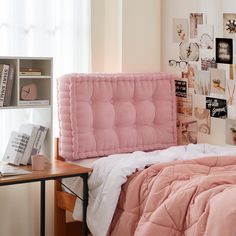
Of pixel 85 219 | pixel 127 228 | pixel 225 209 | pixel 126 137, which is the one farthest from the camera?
pixel 126 137

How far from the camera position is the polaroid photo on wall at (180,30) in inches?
166

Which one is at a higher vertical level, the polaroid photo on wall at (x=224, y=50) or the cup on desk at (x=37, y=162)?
the polaroid photo on wall at (x=224, y=50)

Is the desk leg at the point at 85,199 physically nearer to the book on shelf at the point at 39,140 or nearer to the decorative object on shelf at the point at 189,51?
the book on shelf at the point at 39,140

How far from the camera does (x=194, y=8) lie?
4.14 m

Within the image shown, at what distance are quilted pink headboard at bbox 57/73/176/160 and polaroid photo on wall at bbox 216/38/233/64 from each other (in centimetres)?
40

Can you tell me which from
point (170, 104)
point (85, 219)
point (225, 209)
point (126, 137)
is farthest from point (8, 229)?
point (225, 209)

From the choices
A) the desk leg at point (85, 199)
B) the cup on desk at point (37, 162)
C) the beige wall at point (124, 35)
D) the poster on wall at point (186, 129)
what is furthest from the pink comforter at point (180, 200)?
the beige wall at point (124, 35)

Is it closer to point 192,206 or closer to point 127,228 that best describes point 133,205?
point 127,228

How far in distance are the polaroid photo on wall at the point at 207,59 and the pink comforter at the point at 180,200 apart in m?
0.82

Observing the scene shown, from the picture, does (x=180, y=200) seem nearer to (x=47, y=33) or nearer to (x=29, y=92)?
(x=29, y=92)

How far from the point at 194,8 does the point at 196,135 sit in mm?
816

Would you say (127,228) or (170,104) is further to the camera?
(170,104)

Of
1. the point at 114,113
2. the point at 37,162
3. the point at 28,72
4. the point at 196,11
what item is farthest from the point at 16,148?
the point at 196,11

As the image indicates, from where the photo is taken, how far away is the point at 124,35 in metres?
4.25
